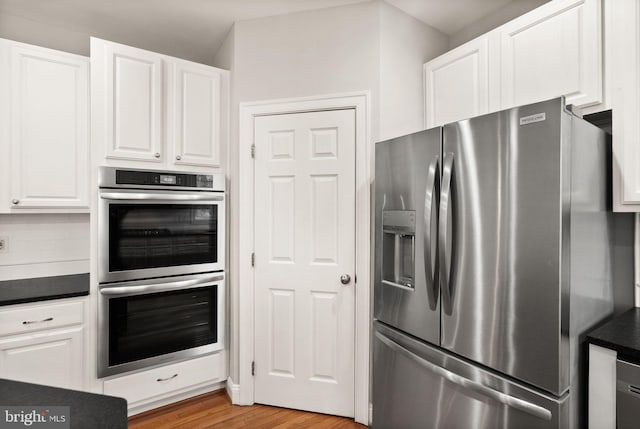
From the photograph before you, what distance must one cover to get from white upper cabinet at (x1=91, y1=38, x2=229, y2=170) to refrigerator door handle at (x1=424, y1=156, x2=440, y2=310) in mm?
1636

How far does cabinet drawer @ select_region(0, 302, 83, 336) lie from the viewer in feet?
6.05

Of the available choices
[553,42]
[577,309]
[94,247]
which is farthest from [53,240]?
[553,42]

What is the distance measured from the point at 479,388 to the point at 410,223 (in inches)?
29.3

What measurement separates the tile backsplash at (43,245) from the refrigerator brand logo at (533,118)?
9.56 ft

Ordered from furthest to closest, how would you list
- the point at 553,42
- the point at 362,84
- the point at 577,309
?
the point at 362,84 < the point at 553,42 < the point at 577,309

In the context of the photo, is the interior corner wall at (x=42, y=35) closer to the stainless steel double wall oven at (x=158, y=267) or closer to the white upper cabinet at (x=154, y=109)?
the white upper cabinet at (x=154, y=109)

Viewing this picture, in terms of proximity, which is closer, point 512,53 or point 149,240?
point 512,53

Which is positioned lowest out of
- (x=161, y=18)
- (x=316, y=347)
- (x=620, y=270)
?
(x=316, y=347)

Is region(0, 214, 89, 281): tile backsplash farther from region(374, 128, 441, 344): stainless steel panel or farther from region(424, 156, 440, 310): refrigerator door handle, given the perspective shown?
region(424, 156, 440, 310): refrigerator door handle

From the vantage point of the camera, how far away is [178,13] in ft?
7.68

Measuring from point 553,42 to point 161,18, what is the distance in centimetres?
249

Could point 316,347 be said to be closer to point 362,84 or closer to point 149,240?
point 149,240

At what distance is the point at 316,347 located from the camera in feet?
7.41

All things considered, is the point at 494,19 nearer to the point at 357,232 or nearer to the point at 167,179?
the point at 357,232
